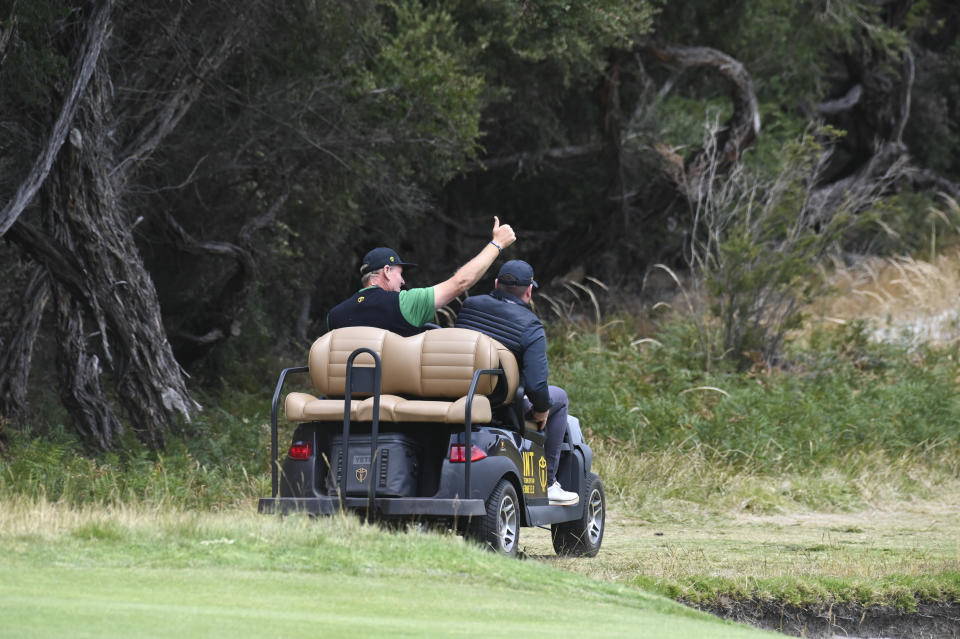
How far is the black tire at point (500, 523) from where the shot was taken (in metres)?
8.71

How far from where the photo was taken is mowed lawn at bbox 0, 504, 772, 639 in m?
A: 5.63

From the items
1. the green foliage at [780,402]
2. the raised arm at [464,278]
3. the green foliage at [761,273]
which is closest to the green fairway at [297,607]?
the raised arm at [464,278]

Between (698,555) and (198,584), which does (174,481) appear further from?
(198,584)

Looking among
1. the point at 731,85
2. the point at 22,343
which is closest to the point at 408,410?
the point at 22,343

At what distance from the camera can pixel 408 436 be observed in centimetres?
885

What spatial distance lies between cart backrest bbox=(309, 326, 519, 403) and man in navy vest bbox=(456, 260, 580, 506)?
1.15 ft

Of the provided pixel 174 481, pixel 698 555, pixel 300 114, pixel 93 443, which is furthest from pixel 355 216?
pixel 698 555

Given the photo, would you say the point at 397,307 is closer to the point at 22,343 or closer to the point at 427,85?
the point at 22,343

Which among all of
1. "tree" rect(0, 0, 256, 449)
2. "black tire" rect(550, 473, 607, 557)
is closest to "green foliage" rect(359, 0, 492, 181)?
"tree" rect(0, 0, 256, 449)

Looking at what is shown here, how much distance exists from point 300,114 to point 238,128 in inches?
32.8

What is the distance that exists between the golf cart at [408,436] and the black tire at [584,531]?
1186 millimetres

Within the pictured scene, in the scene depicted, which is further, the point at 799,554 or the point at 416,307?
the point at 799,554

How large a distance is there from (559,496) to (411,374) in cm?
174

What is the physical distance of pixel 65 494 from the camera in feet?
35.9
